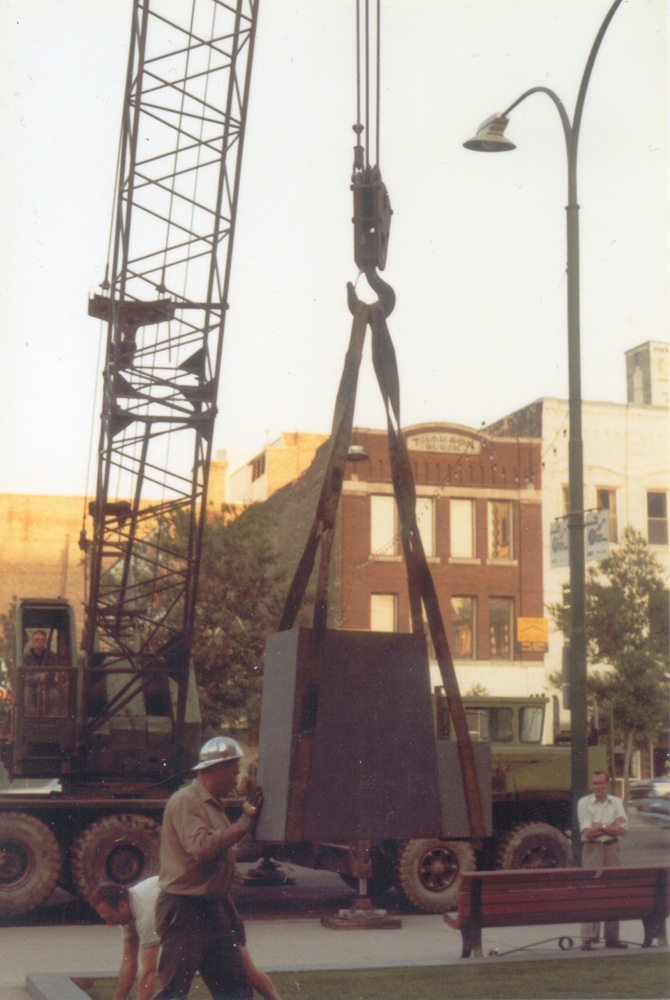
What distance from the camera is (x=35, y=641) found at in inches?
613

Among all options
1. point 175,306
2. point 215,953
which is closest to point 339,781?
point 215,953

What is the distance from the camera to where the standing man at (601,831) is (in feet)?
38.6

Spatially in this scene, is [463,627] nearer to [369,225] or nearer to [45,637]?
[45,637]

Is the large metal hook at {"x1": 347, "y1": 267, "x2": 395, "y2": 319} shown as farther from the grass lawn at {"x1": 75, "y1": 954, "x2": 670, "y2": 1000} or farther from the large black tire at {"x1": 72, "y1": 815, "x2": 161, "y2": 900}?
the large black tire at {"x1": 72, "y1": 815, "x2": 161, "y2": 900}

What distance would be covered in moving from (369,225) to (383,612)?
1305 inches

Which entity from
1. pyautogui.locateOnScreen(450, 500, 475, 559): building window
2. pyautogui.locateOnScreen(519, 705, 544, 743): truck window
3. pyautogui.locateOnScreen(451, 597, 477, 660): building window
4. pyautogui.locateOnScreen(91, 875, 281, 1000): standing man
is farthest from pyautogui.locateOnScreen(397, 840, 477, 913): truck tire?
pyautogui.locateOnScreen(450, 500, 475, 559): building window

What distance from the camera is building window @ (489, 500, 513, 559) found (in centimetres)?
4144

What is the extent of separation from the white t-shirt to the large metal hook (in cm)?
375

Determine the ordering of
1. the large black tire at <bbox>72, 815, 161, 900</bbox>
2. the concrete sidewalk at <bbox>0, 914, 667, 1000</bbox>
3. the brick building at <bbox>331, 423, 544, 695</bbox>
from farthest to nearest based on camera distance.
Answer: the brick building at <bbox>331, 423, 544, 695</bbox>, the large black tire at <bbox>72, 815, 161, 900</bbox>, the concrete sidewalk at <bbox>0, 914, 667, 1000</bbox>

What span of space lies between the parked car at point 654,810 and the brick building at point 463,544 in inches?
484

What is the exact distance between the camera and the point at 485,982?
32.3 ft

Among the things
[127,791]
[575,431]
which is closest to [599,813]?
[575,431]

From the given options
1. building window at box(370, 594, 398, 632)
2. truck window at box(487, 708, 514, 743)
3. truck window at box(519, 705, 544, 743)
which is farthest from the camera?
building window at box(370, 594, 398, 632)

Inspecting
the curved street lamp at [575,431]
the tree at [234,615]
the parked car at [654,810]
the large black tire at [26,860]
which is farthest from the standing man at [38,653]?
the parked car at [654,810]
